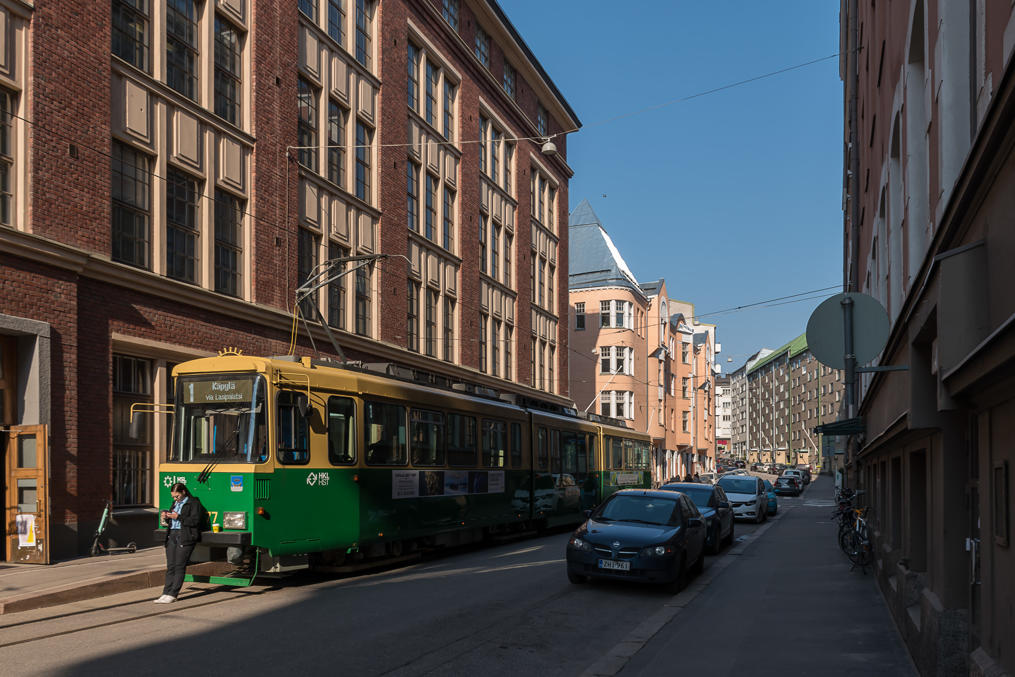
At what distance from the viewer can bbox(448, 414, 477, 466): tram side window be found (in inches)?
719

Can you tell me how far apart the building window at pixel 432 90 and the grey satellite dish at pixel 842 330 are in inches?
1031

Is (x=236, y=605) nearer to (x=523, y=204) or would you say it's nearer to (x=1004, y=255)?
(x=1004, y=255)

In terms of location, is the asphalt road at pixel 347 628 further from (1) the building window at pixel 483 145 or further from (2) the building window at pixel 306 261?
(1) the building window at pixel 483 145

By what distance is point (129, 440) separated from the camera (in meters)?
18.2

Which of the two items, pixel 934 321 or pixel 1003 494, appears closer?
pixel 1003 494

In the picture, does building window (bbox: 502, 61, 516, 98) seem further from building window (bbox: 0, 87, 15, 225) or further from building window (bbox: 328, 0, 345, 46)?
building window (bbox: 0, 87, 15, 225)

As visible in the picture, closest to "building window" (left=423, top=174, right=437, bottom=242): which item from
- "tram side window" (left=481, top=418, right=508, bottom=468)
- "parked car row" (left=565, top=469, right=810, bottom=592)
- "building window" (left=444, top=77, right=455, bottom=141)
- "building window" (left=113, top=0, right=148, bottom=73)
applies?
"building window" (left=444, top=77, right=455, bottom=141)

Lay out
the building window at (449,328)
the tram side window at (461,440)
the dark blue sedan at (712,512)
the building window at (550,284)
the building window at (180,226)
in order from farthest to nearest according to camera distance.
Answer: the building window at (550,284)
the building window at (449,328)
the building window at (180,226)
the dark blue sedan at (712,512)
the tram side window at (461,440)

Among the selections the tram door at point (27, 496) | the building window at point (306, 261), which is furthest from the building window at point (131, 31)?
the tram door at point (27, 496)

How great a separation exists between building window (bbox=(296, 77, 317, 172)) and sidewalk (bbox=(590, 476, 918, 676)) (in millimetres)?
14207

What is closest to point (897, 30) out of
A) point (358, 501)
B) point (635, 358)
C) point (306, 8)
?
point (358, 501)

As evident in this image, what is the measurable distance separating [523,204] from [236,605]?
32169 millimetres

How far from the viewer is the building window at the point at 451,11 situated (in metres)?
34.6

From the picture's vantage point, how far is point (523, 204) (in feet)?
139
